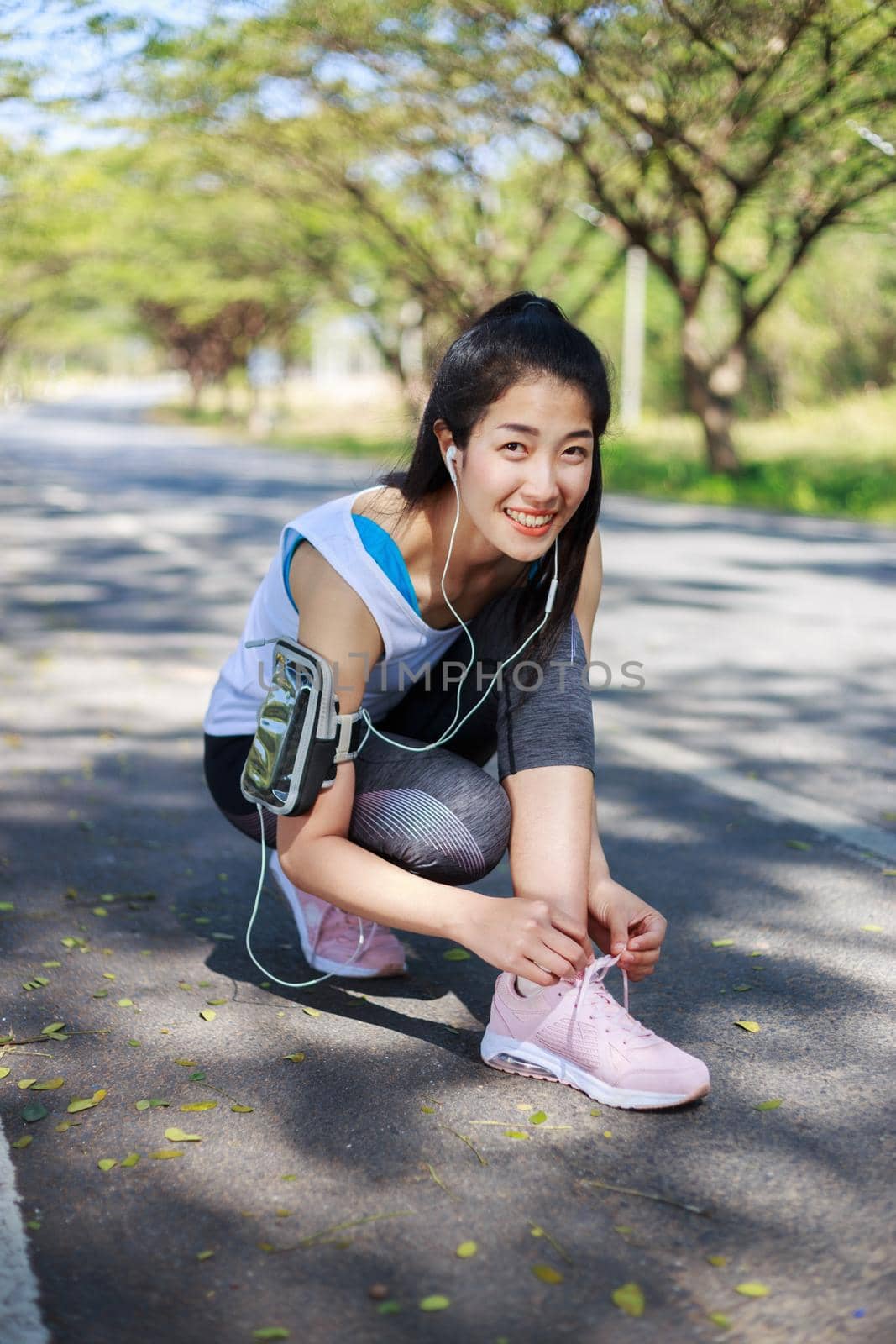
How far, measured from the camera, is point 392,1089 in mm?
2523

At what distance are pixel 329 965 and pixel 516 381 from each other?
128 cm

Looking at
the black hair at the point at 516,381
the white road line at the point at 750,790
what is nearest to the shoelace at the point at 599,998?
the black hair at the point at 516,381

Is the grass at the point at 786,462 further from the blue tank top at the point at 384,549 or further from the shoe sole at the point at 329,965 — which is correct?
the blue tank top at the point at 384,549

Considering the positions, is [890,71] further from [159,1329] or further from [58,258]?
[58,258]

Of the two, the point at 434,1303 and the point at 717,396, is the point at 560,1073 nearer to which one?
the point at 434,1303

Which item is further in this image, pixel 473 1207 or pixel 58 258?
pixel 58 258

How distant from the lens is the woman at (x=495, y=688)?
8.17 ft

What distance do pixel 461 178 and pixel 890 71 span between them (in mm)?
10474

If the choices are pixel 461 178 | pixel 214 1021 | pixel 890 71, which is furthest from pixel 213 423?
pixel 214 1021

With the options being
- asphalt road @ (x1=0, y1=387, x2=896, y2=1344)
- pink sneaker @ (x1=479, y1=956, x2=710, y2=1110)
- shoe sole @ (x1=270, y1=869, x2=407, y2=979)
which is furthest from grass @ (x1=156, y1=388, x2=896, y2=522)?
pink sneaker @ (x1=479, y1=956, x2=710, y2=1110)

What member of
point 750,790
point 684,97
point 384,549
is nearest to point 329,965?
point 384,549

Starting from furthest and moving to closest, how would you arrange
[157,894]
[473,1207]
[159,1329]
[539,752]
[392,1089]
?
[157,894] → [539,752] → [392,1089] → [473,1207] → [159,1329]

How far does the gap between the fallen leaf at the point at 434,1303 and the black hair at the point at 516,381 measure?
1.34m

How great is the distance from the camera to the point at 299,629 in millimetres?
2656
